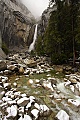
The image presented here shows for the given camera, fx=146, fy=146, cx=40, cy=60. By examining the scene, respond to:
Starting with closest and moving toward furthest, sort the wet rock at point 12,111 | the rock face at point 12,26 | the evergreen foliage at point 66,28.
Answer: the wet rock at point 12,111
the evergreen foliage at point 66,28
the rock face at point 12,26

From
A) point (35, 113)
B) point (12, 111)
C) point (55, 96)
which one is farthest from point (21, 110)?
point (55, 96)

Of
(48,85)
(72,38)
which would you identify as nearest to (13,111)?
(48,85)

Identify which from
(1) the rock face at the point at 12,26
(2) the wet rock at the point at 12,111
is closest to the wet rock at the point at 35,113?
(2) the wet rock at the point at 12,111

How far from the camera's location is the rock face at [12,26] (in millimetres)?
60750

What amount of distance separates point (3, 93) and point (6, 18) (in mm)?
57197

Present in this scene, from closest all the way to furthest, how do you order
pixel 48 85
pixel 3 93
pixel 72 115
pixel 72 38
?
pixel 72 115 → pixel 3 93 → pixel 48 85 → pixel 72 38

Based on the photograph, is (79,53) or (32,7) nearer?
(79,53)

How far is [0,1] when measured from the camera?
200 ft

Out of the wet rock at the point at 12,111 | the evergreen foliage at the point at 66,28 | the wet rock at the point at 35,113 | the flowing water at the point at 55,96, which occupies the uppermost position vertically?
the evergreen foliage at the point at 66,28

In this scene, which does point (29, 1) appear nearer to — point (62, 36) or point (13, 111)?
point (62, 36)

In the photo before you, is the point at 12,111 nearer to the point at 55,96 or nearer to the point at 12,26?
the point at 55,96

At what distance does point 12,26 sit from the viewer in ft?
213

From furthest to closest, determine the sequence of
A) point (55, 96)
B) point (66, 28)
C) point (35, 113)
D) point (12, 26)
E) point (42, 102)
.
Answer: point (12, 26) < point (66, 28) < point (55, 96) < point (42, 102) < point (35, 113)

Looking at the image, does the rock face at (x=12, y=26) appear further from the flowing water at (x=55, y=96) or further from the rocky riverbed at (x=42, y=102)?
the rocky riverbed at (x=42, y=102)
